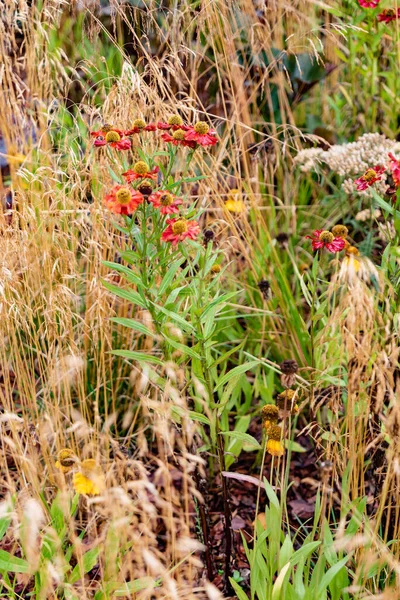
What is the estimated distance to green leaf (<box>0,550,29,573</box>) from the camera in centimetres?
161

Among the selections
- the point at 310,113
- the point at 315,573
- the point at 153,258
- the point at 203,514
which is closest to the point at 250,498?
the point at 203,514

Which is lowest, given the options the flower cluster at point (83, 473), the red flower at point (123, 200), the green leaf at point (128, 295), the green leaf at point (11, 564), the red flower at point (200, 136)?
the green leaf at point (11, 564)

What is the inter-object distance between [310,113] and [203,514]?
7.79 ft

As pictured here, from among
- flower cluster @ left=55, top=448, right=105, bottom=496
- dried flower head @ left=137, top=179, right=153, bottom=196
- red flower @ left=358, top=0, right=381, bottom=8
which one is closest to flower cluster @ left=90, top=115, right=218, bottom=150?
dried flower head @ left=137, top=179, right=153, bottom=196

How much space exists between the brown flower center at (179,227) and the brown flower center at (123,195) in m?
0.11

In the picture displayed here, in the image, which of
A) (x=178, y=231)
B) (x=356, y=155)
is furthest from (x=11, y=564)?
(x=356, y=155)

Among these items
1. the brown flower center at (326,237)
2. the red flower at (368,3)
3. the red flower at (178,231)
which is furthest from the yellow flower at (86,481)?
the red flower at (368,3)

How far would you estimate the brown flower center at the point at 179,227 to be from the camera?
1.57 meters

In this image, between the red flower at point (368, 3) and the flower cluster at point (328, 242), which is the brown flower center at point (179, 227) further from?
the red flower at point (368, 3)

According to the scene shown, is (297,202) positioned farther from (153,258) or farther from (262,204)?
(153,258)

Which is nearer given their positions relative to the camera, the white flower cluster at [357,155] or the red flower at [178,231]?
the red flower at [178,231]

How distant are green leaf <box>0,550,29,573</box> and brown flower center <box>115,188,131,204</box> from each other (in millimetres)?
817

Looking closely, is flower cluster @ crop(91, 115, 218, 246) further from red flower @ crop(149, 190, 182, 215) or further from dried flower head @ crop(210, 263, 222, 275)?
dried flower head @ crop(210, 263, 222, 275)

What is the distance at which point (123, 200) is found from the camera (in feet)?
5.11
